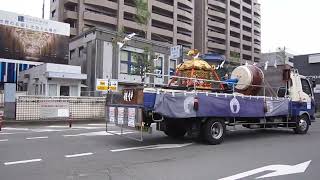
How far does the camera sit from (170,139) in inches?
535

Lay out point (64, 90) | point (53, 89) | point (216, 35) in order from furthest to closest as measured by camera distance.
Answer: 1. point (216, 35)
2. point (64, 90)
3. point (53, 89)

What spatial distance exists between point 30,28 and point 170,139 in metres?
33.4

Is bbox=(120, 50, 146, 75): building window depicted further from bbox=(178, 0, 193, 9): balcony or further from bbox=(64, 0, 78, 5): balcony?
bbox=(178, 0, 193, 9): balcony

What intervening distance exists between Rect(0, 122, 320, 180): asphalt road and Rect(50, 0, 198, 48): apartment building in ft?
147

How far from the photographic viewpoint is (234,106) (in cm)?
1307

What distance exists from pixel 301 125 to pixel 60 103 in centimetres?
1346

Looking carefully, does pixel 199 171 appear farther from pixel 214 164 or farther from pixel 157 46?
pixel 157 46

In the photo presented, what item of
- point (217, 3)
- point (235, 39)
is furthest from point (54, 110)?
point (235, 39)

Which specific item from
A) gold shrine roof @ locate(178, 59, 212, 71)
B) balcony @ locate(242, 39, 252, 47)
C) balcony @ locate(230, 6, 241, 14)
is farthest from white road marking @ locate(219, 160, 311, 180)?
balcony @ locate(242, 39, 252, 47)

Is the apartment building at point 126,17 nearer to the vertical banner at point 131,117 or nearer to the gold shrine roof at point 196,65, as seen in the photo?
the gold shrine roof at point 196,65

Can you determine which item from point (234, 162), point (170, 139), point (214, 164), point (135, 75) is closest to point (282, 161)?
point (234, 162)

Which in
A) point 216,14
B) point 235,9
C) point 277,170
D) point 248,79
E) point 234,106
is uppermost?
point 235,9

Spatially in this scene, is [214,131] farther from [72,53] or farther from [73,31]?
[73,31]

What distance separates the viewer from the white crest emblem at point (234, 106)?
42.6 ft
